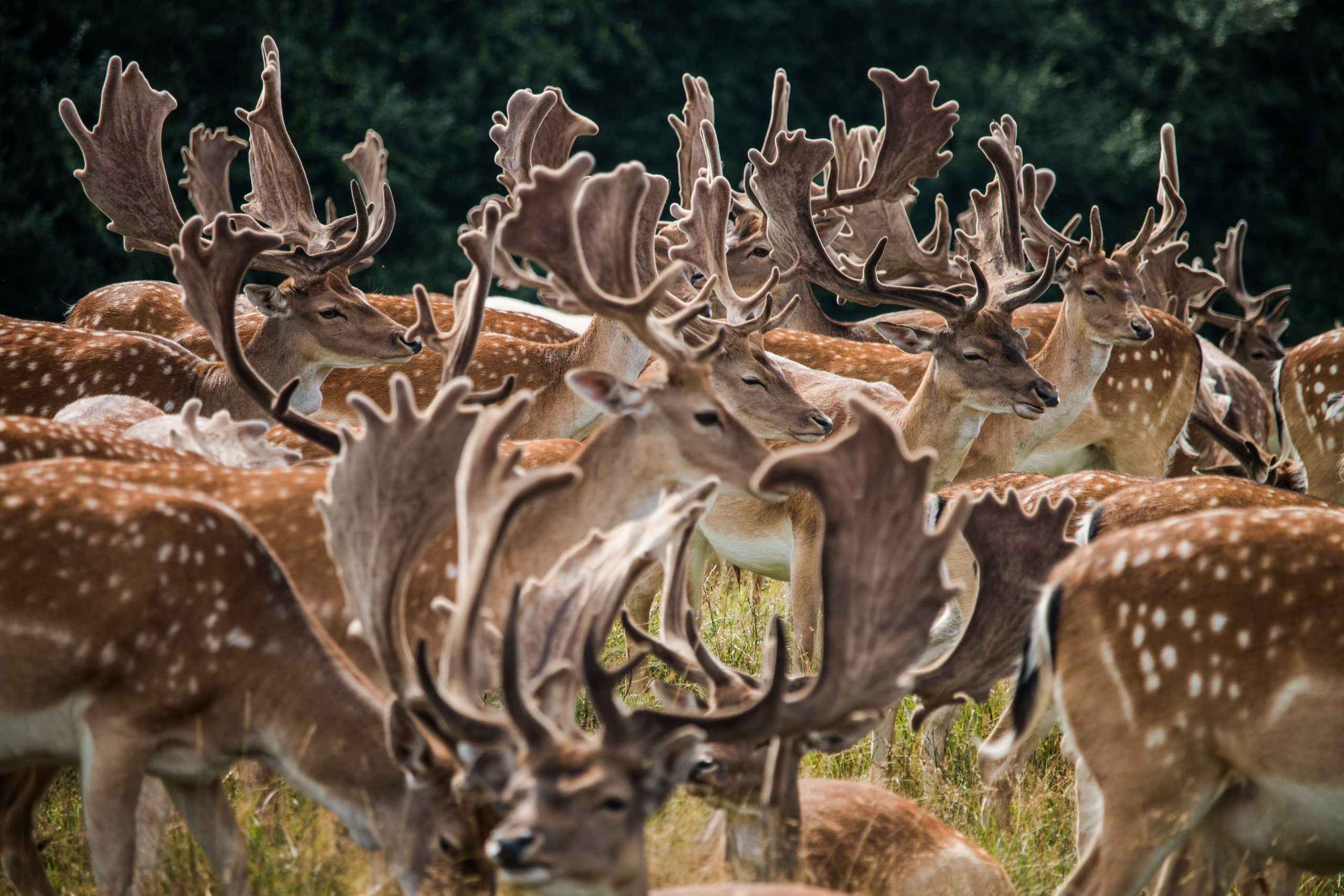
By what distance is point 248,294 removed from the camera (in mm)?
5582

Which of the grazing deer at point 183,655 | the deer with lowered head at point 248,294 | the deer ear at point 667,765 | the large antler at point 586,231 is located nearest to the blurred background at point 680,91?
the deer with lowered head at point 248,294

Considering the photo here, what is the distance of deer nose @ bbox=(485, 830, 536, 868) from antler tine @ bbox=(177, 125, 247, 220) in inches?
158

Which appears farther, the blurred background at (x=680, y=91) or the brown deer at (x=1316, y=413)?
the blurred background at (x=680, y=91)

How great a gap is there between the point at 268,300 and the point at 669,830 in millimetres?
3287

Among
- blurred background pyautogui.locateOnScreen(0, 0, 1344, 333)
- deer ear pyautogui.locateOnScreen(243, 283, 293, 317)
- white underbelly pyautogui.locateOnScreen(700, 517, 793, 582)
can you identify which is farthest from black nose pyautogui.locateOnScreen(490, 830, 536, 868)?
blurred background pyautogui.locateOnScreen(0, 0, 1344, 333)

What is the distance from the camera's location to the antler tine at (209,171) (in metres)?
5.58

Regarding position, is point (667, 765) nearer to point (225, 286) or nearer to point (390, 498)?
point (390, 498)

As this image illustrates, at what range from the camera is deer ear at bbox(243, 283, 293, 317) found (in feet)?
18.4

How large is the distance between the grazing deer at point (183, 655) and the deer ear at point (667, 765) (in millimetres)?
540

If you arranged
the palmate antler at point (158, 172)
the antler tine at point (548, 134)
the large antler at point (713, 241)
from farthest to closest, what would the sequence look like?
1. the antler tine at point (548, 134)
2. the palmate antler at point (158, 172)
3. the large antler at point (713, 241)

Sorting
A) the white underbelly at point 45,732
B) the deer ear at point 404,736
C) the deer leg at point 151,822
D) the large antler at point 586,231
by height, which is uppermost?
the large antler at point 586,231

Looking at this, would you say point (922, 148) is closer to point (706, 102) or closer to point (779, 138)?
point (779, 138)

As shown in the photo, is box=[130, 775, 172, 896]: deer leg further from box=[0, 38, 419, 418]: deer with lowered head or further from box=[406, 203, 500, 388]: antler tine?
box=[0, 38, 419, 418]: deer with lowered head

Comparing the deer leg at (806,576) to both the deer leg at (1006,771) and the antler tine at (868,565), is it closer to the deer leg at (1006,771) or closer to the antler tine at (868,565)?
the deer leg at (1006,771)
